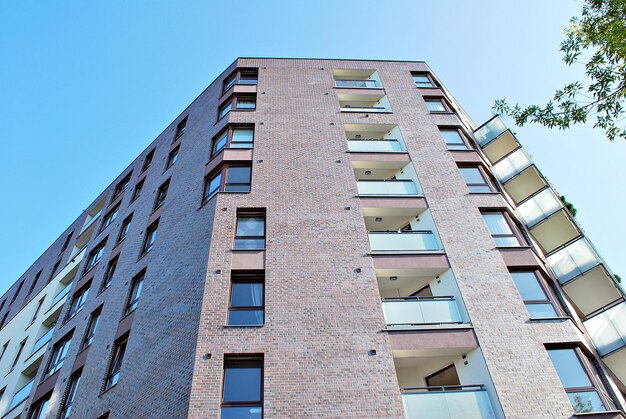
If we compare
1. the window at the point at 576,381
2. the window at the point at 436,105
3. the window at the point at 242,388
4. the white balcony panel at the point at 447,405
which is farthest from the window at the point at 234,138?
the window at the point at 576,381

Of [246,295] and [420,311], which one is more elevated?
[246,295]

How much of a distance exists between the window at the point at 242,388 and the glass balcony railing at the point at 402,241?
5443 millimetres

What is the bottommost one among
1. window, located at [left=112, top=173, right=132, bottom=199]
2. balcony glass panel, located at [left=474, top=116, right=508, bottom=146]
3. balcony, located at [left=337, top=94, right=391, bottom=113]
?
balcony glass panel, located at [left=474, top=116, right=508, bottom=146]

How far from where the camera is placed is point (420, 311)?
13.3 m

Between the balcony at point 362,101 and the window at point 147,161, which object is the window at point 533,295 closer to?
the balcony at point 362,101

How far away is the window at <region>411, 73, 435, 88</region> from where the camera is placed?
24150 millimetres

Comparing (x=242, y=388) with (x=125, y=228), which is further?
(x=125, y=228)

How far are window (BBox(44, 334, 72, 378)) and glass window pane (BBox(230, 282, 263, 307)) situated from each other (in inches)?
389

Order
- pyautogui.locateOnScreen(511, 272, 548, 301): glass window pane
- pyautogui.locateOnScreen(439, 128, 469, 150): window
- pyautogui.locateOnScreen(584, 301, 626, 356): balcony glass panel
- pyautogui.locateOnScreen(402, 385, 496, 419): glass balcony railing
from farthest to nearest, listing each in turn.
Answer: pyautogui.locateOnScreen(439, 128, 469, 150): window < pyautogui.locateOnScreen(511, 272, 548, 301): glass window pane < pyautogui.locateOnScreen(584, 301, 626, 356): balcony glass panel < pyautogui.locateOnScreen(402, 385, 496, 419): glass balcony railing

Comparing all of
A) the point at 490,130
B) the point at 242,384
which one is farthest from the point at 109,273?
the point at 490,130

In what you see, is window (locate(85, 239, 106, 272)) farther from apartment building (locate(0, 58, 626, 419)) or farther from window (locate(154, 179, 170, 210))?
window (locate(154, 179, 170, 210))

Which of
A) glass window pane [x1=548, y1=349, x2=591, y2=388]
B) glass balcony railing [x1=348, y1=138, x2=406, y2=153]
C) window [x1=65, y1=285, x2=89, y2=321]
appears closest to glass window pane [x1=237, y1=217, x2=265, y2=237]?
glass balcony railing [x1=348, y1=138, x2=406, y2=153]

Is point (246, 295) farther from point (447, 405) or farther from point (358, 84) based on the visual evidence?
point (358, 84)

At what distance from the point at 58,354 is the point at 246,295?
38.6 feet
